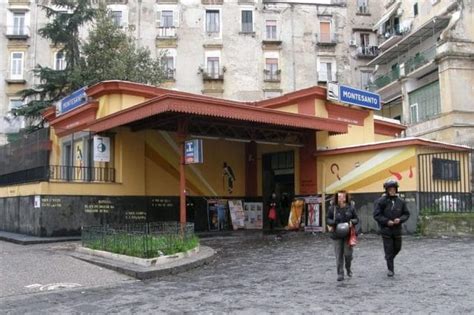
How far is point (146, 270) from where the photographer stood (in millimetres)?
11188

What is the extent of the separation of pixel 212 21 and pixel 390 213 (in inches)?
1723

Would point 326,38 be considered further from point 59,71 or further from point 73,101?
point 73,101

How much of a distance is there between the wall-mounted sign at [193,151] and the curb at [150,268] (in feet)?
11.9

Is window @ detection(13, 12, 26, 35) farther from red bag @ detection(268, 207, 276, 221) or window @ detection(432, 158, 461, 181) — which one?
window @ detection(432, 158, 461, 181)

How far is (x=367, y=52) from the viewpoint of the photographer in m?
53.2

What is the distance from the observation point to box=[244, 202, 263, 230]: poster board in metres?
23.7

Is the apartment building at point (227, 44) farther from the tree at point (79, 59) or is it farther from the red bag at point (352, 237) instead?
the red bag at point (352, 237)

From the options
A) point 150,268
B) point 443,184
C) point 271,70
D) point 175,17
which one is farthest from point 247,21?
point 150,268

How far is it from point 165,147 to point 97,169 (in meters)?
2.82

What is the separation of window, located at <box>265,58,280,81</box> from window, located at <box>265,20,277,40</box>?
91.4 inches

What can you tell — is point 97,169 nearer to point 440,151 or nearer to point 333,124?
point 333,124

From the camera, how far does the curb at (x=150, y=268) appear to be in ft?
36.5

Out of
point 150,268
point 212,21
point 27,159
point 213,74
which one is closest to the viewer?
point 150,268

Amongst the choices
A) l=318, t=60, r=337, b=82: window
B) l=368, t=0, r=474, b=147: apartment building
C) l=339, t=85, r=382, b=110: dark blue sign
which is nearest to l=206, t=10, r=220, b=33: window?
l=318, t=60, r=337, b=82: window
